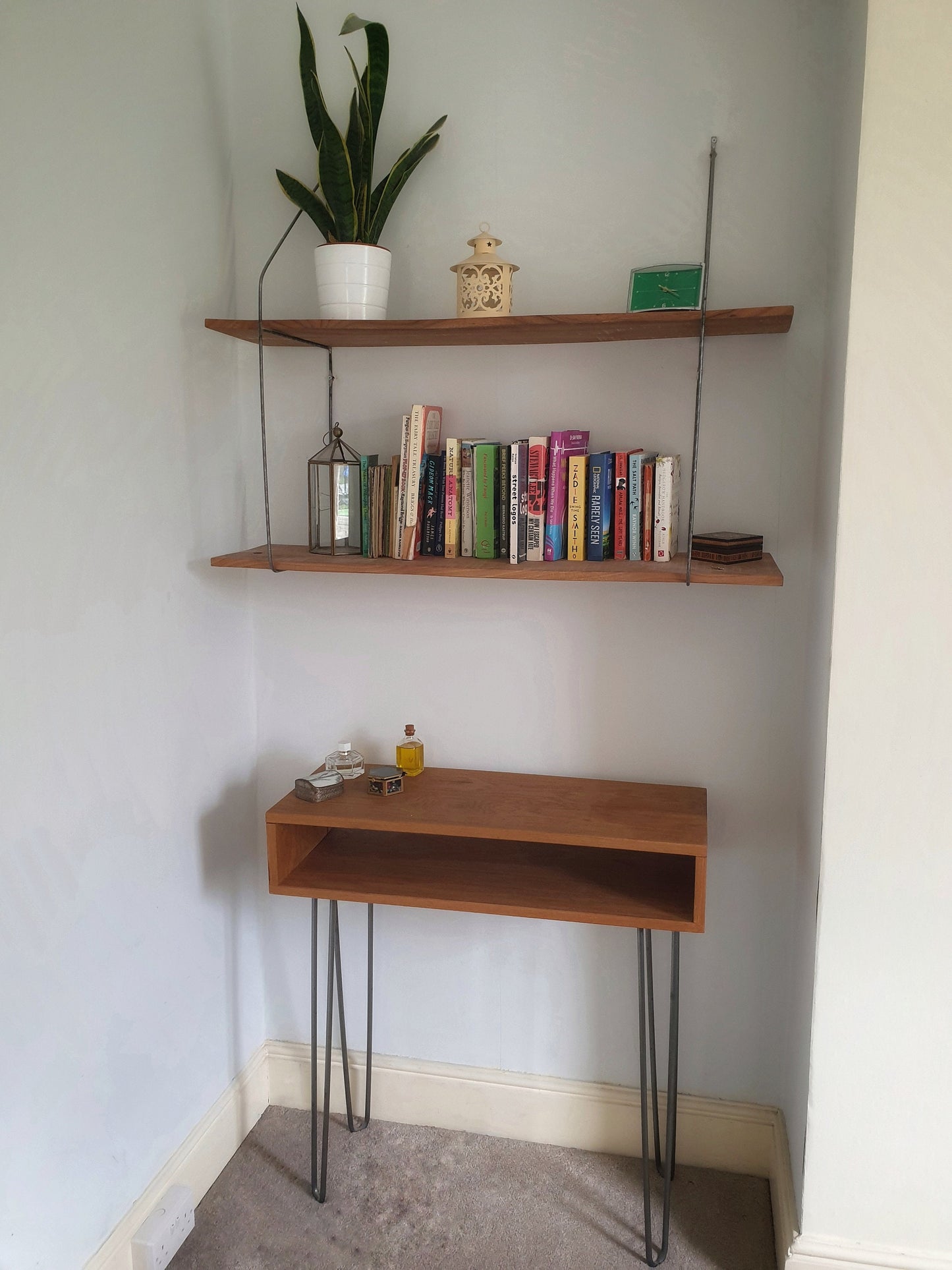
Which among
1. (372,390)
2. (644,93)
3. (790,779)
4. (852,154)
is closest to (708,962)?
(790,779)

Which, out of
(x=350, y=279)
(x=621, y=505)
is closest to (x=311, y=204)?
(x=350, y=279)

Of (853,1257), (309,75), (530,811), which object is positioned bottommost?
(853,1257)

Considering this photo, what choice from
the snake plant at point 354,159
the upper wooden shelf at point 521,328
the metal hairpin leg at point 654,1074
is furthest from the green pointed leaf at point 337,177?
the metal hairpin leg at point 654,1074

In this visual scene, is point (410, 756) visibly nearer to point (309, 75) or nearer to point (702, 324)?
point (702, 324)

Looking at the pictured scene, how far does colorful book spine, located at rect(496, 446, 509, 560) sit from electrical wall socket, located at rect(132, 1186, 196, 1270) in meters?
1.39

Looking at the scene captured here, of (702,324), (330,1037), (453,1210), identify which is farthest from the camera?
(330,1037)

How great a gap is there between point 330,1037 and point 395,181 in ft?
5.79

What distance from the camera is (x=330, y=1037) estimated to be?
2.06 metres

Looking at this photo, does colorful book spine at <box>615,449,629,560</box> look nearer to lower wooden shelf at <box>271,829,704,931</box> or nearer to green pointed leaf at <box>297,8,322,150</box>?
lower wooden shelf at <box>271,829,704,931</box>

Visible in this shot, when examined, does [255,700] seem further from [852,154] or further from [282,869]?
[852,154]

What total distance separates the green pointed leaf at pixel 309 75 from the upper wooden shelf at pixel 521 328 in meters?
0.33

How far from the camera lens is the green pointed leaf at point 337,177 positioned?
1.74 metres

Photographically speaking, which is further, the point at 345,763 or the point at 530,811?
the point at 345,763

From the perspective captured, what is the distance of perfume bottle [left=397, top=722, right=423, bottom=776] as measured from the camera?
2.04 m
